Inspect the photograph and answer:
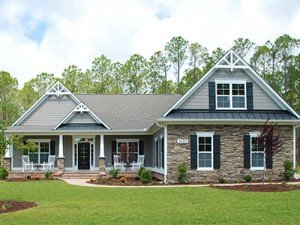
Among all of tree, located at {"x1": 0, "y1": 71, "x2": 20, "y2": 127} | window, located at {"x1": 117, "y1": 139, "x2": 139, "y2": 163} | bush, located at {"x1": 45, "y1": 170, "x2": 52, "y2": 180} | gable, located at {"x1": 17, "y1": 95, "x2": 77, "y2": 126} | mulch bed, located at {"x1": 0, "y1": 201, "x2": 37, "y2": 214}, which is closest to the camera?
mulch bed, located at {"x1": 0, "y1": 201, "x2": 37, "y2": 214}

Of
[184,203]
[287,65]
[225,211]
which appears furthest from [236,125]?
[287,65]

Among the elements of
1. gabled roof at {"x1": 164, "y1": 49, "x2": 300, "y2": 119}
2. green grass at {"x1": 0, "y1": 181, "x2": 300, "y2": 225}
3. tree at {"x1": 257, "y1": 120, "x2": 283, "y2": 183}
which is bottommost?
green grass at {"x1": 0, "y1": 181, "x2": 300, "y2": 225}

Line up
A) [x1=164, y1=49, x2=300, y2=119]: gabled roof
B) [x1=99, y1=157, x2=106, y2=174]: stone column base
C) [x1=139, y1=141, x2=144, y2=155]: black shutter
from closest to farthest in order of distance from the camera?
[x1=164, y1=49, x2=300, y2=119]: gabled roof → [x1=99, y1=157, x2=106, y2=174]: stone column base → [x1=139, y1=141, x2=144, y2=155]: black shutter

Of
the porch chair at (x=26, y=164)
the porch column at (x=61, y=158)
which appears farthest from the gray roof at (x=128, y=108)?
the porch chair at (x=26, y=164)

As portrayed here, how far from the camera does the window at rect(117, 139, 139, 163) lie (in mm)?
31469

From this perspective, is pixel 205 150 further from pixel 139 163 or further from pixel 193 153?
pixel 139 163

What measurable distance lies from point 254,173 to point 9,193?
1198 cm

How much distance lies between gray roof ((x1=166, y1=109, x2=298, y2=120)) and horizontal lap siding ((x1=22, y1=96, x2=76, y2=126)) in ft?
38.3

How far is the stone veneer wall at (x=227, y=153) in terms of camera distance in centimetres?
2534

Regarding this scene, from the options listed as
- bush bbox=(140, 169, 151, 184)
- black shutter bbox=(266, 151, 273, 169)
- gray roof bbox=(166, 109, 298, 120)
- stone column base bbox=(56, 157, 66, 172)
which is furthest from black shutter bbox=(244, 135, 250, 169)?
stone column base bbox=(56, 157, 66, 172)

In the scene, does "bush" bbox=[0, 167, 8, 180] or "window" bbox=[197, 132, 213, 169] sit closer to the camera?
"window" bbox=[197, 132, 213, 169]

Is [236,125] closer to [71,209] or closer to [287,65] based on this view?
[71,209]

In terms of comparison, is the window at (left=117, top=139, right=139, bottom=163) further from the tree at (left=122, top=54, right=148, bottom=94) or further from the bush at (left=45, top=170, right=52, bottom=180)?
the tree at (left=122, top=54, right=148, bottom=94)

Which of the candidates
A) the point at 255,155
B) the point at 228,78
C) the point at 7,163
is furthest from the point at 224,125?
the point at 7,163
